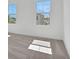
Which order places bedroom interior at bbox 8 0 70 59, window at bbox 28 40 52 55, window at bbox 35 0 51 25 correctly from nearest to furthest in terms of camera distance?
window at bbox 28 40 52 55
bedroom interior at bbox 8 0 70 59
window at bbox 35 0 51 25

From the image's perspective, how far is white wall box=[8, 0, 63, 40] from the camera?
5156 mm

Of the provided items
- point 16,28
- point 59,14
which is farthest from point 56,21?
point 16,28

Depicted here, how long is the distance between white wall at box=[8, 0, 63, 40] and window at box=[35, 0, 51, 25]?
0.64 feet

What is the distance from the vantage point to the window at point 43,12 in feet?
18.2

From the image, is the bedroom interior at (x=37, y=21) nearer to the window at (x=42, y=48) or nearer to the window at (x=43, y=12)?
the window at (x=43, y=12)

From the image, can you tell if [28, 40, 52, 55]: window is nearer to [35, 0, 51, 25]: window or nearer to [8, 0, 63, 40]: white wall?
[8, 0, 63, 40]: white wall

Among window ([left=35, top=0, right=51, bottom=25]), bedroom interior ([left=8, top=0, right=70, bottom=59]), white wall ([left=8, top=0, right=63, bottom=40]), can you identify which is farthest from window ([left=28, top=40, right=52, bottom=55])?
window ([left=35, top=0, right=51, bottom=25])

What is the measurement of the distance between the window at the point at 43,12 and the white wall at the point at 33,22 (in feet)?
0.64

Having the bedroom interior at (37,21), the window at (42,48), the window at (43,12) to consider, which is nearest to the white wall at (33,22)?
the bedroom interior at (37,21)

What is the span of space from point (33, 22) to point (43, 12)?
68 centimetres
